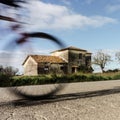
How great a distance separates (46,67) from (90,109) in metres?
4.84

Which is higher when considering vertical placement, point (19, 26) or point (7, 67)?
point (19, 26)

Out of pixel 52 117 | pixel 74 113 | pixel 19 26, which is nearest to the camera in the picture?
pixel 19 26

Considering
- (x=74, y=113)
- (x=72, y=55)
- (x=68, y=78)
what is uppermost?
(x=72, y=55)

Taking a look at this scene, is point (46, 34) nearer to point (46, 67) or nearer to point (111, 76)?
point (46, 67)

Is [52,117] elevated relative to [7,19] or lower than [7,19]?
lower

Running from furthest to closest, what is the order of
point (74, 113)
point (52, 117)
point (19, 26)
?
point (74, 113), point (52, 117), point (19, 26)

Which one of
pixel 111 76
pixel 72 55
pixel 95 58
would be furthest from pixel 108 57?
pixel 72 55

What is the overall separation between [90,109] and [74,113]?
2.31 ft

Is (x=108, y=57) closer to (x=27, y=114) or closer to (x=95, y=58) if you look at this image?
(x=95, y=58)

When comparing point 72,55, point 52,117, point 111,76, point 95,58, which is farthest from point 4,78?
point 95,58

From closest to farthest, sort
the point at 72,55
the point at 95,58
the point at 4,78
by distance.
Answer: the point at 4,78 < the point at 72,55 < the point at 95,58

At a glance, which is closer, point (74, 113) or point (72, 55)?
point (72, 55)

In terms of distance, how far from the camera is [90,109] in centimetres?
692

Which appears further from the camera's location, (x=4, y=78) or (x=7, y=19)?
(x=4, y=78)
